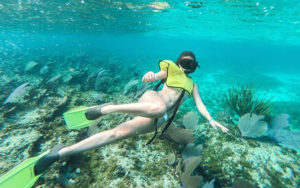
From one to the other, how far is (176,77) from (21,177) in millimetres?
3464

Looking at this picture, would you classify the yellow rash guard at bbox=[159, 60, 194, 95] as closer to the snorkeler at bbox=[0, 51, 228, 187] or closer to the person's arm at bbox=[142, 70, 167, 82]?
the snorkeler at bbox=[0, 51, 228, 187]

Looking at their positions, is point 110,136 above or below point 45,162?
above

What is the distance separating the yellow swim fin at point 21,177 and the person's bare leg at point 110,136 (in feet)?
1.57

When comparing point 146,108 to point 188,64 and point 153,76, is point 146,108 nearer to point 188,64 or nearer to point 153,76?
point 153,76

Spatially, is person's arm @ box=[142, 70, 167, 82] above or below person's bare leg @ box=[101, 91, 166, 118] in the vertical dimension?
above

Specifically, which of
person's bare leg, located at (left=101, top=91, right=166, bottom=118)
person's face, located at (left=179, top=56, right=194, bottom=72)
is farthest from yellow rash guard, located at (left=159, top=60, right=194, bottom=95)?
person's bare leg, located at (left=101, top=91, right=166, bottom=118)

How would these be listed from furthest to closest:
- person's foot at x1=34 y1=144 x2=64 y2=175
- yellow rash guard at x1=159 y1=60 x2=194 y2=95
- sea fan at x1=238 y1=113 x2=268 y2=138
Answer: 1. sea fan at x1=238 y1=113 x2=268 y2=138
2. yellow rash guard at x1=159 y1=60 x2=194 y2=95
3. person's foot at x1=34 y1=144 x2=64 y2=175

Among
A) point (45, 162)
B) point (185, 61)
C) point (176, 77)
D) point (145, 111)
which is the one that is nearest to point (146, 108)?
point (145, 111)

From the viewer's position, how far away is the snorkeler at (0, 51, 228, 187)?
2.85 m

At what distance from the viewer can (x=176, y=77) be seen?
364 centimetres

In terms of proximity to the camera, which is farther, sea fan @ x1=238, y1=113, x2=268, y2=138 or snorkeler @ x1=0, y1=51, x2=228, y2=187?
sea fan @ x1=238, y1=113, x2=268, y2=138

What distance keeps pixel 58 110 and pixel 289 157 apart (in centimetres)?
679

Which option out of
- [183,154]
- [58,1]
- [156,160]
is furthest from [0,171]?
[58,1]

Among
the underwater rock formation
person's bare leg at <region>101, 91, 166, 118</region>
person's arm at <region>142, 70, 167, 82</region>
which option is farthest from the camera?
person's arm at <region>142, 70, 167, 82</region>
